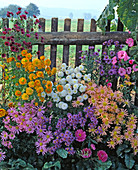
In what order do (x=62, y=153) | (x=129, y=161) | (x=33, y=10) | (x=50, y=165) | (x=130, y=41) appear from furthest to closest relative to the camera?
1. (x=33, y=10)
2. (x=130, y=41)
3. (x=129, y=161)
4. (x=62, y=153)
5. (x=50, y=165)

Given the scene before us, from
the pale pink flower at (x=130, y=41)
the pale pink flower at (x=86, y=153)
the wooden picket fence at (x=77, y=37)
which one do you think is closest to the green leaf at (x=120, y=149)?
the pale pink flower at (x=86, y=153)

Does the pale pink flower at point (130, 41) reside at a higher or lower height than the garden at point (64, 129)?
higher

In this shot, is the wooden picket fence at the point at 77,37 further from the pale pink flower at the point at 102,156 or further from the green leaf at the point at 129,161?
the pale pink flower at the point at 102,156

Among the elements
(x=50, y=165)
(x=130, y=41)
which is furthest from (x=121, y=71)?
(x=50, y=165)

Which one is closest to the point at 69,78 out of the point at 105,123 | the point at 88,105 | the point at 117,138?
the point at 88,105

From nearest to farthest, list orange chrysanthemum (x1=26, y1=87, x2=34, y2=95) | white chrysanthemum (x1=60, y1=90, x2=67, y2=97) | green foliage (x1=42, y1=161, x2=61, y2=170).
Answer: green foliage (x1=42, y1=161, x2=61, y2=170) < orange chrysanthemum (x1=26, y1=87, x2=34, y2=95) < white chrysanthemum (x1=60, y1=90, x2=67, y2=97)

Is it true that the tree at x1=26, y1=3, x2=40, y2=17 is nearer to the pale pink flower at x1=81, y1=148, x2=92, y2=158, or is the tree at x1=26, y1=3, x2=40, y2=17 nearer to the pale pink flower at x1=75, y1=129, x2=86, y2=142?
the pale pink flower at x1=75, y1=129, x2=86, y2=142

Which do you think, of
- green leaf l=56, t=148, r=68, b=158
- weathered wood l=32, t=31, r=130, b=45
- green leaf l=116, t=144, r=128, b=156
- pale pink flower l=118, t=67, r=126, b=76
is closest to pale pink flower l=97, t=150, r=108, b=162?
green leaf l=116, t=144, r=128, b=156


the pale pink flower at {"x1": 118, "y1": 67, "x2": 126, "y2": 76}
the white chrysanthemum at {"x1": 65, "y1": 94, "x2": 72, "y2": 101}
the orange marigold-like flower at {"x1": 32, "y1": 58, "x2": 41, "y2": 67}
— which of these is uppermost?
the orange marigold-like flower at {"x1": 32, "y1": 58, "x2": 41, "y2": 67}

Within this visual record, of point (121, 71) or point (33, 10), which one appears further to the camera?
point (33, 10)

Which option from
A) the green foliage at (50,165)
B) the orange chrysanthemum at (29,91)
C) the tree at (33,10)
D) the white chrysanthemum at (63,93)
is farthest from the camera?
the tree at (33,10)

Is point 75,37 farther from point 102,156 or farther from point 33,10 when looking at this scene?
point 33,10

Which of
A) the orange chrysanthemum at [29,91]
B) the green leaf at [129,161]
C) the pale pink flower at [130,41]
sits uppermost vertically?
the pale pink flower at [130,41]

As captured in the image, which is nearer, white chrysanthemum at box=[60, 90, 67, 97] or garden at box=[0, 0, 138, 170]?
garden at box=[0, 0, 138, 170]
